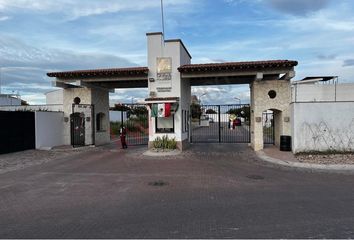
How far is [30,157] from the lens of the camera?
1695 centimetres

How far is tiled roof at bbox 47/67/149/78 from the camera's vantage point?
1977 cm

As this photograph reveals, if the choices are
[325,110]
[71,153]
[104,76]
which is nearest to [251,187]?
[325,110]

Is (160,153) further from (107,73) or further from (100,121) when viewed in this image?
(100,121)

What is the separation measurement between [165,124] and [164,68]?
323 centimetres

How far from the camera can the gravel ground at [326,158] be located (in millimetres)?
14375

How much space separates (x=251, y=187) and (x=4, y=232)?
20.8ft

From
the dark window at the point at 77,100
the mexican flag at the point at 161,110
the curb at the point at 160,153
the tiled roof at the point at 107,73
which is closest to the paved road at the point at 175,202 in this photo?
the curb at the point at 160,153

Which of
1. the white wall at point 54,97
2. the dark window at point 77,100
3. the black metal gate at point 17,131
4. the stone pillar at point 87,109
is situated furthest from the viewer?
the white wall at point 54,97

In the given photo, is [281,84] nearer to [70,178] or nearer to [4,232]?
[70,178]

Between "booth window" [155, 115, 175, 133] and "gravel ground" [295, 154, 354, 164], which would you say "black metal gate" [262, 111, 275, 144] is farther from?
"booth window" [155, 115, 175, 133]

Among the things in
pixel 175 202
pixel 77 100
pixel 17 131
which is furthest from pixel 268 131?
pixel 175 202

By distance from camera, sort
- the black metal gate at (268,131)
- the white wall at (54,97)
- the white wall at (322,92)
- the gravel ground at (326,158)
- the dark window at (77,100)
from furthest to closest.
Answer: the white wall at (54,97) → the white wall at (322,92) → the black metal gate at (268,131) → the dark window at (77,100) → the gravel ground at (326,158)

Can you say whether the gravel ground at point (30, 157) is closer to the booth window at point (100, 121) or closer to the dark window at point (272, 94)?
the booth window at point (100, 121)

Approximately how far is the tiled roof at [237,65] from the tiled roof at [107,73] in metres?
2.48
